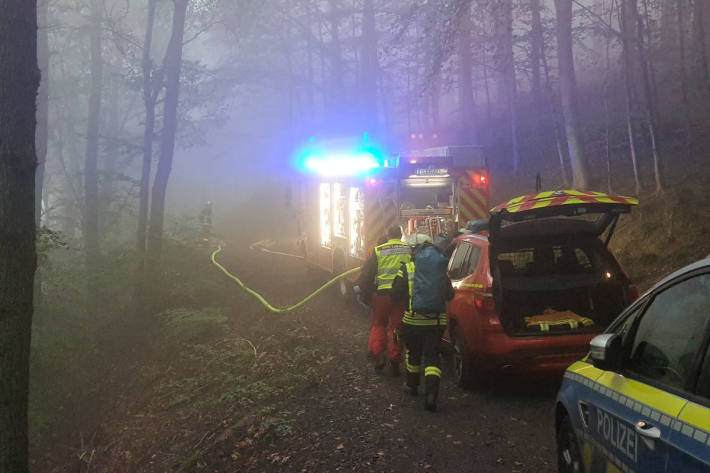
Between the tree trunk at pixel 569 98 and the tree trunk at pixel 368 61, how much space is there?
16922mm

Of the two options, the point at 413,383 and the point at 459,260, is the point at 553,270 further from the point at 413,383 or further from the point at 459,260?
the point at 413,383

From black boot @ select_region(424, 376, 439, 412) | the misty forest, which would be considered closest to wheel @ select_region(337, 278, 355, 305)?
the misty forest

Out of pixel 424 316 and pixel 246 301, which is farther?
pixel 246 301

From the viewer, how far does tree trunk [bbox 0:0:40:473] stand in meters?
5.16

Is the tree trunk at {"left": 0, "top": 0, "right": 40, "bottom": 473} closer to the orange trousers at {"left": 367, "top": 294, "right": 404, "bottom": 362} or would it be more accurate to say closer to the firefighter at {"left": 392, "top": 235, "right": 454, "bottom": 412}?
the firefighter at {"left": 392, "top": 235, "right": 454, "bottom": 412}

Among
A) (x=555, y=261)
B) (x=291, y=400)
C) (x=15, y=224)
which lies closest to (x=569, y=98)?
(x=555, y=261)

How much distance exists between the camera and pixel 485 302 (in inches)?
261

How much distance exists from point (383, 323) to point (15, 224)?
15.5 ft

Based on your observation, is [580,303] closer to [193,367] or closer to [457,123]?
[193,367]

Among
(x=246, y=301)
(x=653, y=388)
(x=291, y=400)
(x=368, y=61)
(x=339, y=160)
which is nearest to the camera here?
(x=653, y=388)

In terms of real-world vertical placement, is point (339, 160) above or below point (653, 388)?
above

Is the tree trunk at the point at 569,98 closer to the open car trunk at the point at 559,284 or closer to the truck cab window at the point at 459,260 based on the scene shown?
the truck cab window at the point at 459,260

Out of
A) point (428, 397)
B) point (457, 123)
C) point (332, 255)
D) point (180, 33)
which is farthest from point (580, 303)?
point (457, 123)

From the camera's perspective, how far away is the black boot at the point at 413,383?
23.3 feet
